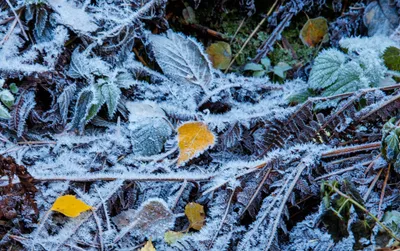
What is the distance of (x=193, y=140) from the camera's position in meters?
1.21

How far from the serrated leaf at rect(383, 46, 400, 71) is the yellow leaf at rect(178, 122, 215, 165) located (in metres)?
0.62

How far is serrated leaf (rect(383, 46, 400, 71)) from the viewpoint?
1300mm

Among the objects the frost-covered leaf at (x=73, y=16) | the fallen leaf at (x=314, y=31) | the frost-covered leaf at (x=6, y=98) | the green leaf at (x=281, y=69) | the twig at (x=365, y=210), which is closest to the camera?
the twig at (x=365, y=210)

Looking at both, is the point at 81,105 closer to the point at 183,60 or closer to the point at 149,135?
the point at 149,135

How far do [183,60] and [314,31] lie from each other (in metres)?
0.58

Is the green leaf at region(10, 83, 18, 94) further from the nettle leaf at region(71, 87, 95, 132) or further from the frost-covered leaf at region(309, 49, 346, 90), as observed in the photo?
the frost-covered leaf at region(309, 49, 346, 90)

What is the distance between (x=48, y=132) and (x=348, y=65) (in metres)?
0.96

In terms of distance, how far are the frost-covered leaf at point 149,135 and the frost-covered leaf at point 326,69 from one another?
50 centimetres

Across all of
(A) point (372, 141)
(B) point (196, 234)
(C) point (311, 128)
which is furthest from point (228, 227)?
(A) point (372, 141)

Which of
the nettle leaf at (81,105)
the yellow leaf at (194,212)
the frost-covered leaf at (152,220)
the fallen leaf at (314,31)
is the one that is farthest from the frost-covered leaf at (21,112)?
the fallen leaf at (314,31)

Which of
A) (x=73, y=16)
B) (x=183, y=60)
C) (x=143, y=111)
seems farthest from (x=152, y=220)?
(x=73, y=16)

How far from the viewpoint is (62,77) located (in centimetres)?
127

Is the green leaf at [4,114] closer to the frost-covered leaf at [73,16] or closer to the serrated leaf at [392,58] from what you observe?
the frost-covered leaf at [73,16]

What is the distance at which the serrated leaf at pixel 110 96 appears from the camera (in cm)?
122
